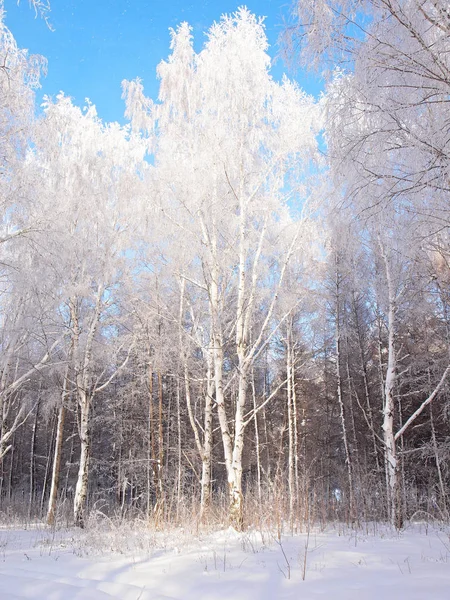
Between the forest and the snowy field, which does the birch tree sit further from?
the snowy field

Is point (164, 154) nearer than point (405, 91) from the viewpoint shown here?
No

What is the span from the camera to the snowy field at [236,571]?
3281 millimetres

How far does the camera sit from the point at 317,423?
65.3ft

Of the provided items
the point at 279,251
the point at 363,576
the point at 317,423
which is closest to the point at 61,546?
the point at 363,576

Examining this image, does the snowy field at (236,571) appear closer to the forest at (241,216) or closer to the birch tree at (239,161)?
the forest at (241,216)

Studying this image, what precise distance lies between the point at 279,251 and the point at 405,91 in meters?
5.11

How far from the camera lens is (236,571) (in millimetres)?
4094

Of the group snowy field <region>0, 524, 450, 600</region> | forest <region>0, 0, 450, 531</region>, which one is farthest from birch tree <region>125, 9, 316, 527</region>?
snowy field <region>0, 524, 450, 600</region>

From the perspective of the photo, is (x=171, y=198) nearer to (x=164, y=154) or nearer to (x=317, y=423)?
(x=164, y=154)

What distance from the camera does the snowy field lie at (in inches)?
129

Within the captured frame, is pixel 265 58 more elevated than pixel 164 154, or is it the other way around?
pixel 265 58

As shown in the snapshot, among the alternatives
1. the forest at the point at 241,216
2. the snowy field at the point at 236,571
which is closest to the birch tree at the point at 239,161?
the forest at the point at 241,216

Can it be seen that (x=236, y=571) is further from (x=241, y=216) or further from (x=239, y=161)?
(x=239, y=161)

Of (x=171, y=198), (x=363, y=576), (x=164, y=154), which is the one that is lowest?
(x=363, y=576)
